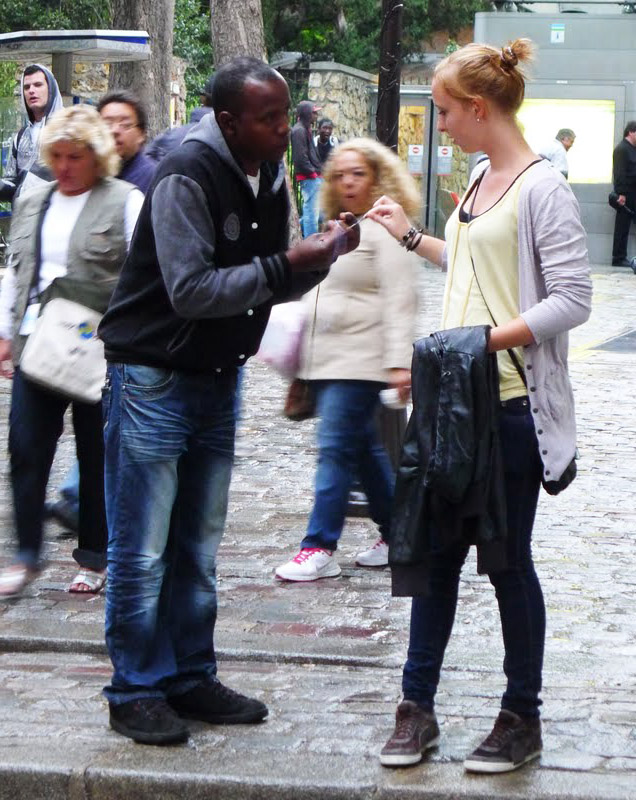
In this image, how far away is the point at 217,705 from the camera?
4449 mm

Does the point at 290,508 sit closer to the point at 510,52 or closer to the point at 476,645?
the point at 476,645

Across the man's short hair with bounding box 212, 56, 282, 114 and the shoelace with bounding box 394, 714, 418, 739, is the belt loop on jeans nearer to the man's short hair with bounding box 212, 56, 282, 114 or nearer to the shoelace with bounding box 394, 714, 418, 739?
the shoelace with bounding box 394, 714, 418, 739

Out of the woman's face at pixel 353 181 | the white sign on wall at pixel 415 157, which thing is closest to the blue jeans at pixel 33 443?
the woman's face at pixel 353 181

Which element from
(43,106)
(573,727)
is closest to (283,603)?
(573,727)

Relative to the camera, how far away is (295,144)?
67.3ft

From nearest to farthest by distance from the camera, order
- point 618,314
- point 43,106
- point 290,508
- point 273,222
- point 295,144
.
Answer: point 273,222, point 290,508, point 43,106, point 618,314, point 295,144

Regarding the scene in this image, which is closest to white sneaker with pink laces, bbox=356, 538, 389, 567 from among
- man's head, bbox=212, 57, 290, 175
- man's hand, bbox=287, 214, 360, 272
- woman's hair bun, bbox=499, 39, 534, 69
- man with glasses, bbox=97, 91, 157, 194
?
man with glasses, bbox=97, 91, 157, 194

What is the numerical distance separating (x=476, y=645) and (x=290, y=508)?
240cm

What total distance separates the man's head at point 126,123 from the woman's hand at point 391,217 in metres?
2.16

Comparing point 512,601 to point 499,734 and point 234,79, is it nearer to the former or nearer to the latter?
point 499,734

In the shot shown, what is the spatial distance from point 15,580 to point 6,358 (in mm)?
847

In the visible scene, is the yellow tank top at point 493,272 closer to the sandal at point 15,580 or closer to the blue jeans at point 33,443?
the blue jeans at point 33,443

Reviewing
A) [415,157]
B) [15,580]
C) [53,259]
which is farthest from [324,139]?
[15,580]

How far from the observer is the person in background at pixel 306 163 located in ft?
66.8
